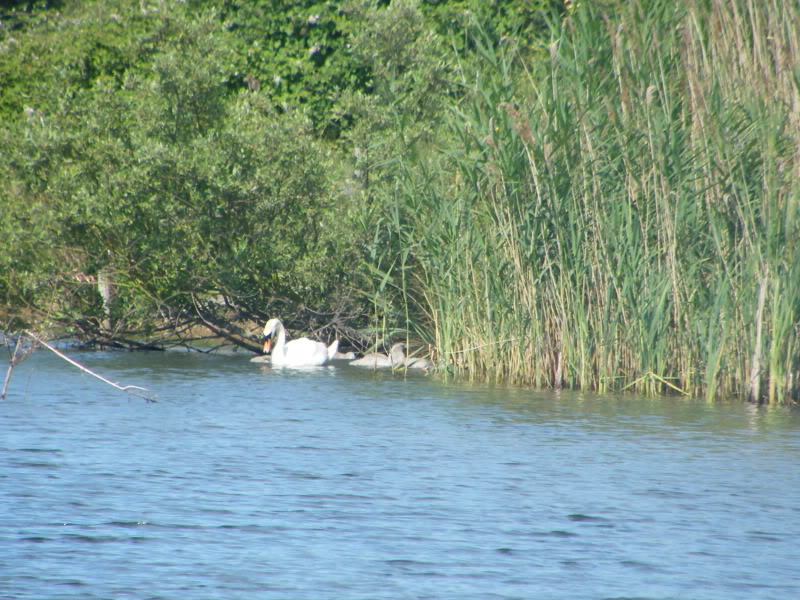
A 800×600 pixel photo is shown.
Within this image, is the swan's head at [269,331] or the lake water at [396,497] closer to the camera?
the lake water at [396,497]

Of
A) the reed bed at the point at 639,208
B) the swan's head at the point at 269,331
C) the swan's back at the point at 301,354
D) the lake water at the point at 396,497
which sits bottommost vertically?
the lake water at the point at 396,497

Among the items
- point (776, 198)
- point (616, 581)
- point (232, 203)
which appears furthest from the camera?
point (232, 203)

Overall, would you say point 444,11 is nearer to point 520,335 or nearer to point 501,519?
point 520,335

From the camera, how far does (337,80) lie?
61.5ft

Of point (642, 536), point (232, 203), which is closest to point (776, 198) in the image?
point (642, 536)

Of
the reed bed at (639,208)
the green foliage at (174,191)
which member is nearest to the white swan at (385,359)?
the green foliage at (174,191)

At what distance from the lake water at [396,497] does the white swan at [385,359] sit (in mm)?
2867

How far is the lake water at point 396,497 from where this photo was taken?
5.00 meters

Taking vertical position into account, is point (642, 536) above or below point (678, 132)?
below

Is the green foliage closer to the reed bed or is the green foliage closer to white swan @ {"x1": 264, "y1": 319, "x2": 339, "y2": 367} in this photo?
white swan @ {"x1": 264, "y1": 319, "x2": 339, "y2": 367}

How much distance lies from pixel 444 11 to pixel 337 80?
1.95 meters

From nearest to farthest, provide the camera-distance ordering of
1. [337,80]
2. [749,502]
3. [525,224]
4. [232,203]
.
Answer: [749,502] → [525,224] → [232,203] → [337,80]

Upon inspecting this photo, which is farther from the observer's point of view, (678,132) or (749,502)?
(678,132)

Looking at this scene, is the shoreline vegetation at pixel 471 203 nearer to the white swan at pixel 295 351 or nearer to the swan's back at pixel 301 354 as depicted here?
the white swan at pixel 295 351
